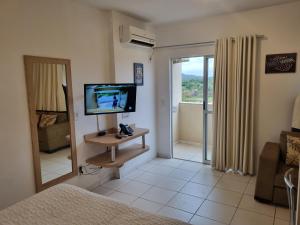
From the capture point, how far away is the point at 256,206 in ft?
8.87

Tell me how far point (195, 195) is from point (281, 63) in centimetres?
218

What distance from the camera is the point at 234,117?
355 cm

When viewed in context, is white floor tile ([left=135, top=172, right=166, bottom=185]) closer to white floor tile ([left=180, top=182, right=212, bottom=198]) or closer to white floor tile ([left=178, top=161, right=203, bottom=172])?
white floor tile ([left=180, top=182, right=212, bottom=198])

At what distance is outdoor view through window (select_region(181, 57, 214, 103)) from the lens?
393 cm

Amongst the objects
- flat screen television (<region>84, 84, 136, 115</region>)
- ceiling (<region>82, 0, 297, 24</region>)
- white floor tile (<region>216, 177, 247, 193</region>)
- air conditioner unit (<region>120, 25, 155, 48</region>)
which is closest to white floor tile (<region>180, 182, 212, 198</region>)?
white floor tile (<region>216, 177, 247, 193</region>)

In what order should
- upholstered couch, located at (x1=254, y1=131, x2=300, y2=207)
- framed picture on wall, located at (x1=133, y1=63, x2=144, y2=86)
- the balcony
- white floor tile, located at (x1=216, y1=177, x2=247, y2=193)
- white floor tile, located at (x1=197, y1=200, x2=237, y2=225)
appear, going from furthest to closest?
the balcony, framed picture on wall, located at (x1=133, y1=63, x2=144, y2=86), white floor tile, located at (x1=216, y1=177, x2=247, y2=193), upholstered couch, located at (x1=254, y1=131, x2=300, y2=207), white floor tile, located at (x1=197, y1=200, x2=237, y2=225)

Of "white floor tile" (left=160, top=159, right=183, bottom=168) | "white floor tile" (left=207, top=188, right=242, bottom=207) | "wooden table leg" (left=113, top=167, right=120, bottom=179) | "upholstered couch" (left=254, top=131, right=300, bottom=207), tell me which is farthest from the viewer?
"white floor tile" (left=160, top=159, right=183, bottom=168)

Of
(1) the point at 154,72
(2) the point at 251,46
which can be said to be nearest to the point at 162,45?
(1) the point at 154,72

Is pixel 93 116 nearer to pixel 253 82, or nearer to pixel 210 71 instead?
pixel 210 71

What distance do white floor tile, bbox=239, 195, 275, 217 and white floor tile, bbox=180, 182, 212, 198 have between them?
470mm

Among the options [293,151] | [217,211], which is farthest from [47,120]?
[293,151]

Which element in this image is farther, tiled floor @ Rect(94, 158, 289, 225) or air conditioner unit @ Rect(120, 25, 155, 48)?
air conditioner unit @ Rect(120, 25, 155, 48)

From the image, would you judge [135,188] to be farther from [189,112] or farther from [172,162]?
[189,112]

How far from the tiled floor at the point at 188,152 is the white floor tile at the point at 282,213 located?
5.35 ft
